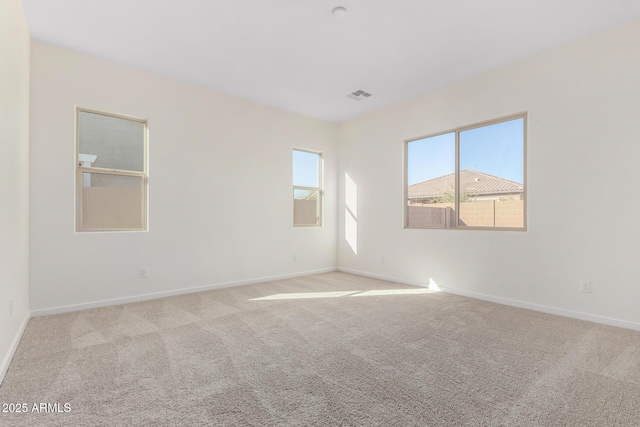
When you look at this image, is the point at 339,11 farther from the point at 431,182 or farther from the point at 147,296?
the point at 147,296

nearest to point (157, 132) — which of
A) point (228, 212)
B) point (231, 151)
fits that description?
point (231, 151)

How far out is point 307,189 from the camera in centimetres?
564

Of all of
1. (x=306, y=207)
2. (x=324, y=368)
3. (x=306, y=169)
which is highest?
(x=306, y=169)

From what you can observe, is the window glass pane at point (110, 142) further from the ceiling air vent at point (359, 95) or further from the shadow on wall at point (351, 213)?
the shadow on wall at point (351, 213)

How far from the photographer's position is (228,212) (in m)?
4.56

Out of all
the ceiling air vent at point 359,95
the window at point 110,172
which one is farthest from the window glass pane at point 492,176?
the window at point 110,172

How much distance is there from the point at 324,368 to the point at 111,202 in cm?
323

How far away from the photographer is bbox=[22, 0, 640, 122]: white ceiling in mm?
2688

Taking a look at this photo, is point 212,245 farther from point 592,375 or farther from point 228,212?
point 592,375

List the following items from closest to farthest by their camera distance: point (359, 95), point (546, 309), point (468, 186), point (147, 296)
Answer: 1. point (546, 309)
2. point (147, 296)
3. point (468, 186)
4. point (359, 95)

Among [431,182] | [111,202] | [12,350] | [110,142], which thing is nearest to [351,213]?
[431,182]

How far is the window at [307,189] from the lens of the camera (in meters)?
5.49

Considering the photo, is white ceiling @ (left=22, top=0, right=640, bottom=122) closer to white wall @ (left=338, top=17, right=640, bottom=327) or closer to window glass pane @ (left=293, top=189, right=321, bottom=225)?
white wall @ (left=338, top=17, right=640, bottom=327)

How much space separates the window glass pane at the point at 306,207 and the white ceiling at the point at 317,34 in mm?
2032
